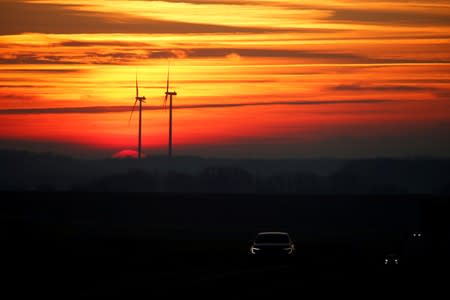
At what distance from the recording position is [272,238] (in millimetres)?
49812

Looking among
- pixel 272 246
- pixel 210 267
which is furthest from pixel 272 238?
pixel 210 267

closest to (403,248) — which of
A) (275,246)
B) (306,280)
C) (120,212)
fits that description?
(275,246)

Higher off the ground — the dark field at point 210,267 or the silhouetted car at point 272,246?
the silhouetted car at point 272,246

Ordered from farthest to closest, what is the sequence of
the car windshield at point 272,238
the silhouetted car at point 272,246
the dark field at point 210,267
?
1. the car windshield at point 272,238
2. the silhouetted car at point 272,246
3. the dark field at point 210,267

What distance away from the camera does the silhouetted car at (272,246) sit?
160ft

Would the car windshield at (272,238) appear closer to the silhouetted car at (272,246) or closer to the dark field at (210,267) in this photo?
the silhouetted car at (272,246)

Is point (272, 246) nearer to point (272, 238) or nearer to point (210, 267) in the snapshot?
point (272, 238)

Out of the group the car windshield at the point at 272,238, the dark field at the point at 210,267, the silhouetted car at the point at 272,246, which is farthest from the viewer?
the car windshield at the point at 272,238

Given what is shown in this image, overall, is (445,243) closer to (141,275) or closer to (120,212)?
(141,275)

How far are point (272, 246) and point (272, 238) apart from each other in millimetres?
984

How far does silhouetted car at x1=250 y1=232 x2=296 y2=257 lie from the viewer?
4866 cm

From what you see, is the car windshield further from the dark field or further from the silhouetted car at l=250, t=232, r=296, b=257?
the dark field

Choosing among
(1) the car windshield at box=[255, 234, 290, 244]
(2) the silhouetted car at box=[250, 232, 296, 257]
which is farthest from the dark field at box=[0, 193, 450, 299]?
(1) the car windshield at box=[255, 234, 290, 244]

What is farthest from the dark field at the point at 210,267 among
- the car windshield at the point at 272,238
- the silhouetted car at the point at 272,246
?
the car windshield at the point at 272,238
